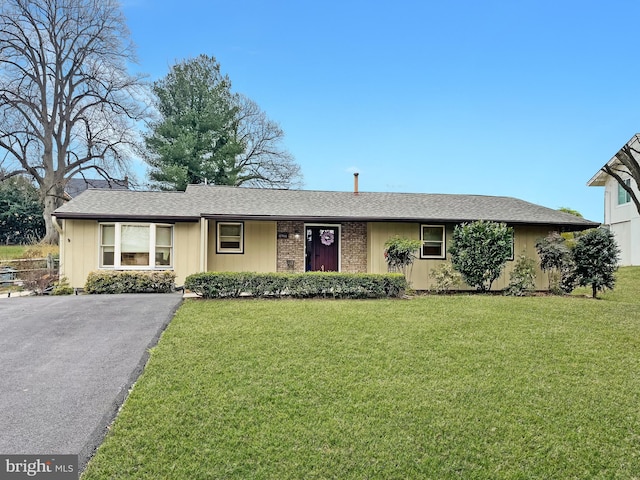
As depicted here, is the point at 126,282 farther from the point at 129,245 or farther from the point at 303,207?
the point at 303,207

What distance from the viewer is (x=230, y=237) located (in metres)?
13.7

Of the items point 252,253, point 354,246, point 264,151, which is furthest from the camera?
point 264,151

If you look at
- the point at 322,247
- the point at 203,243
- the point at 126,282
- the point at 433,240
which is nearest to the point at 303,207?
the point at 322,247

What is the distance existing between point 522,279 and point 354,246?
5.41 m

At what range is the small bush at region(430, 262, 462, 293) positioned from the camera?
12.7 meters

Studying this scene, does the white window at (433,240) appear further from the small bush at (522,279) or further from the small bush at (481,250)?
the small bush at (522,279)

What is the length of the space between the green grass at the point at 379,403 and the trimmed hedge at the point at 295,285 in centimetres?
248

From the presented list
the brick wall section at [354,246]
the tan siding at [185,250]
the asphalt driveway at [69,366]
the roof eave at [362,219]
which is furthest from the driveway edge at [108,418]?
the brick wall section at [354,246]

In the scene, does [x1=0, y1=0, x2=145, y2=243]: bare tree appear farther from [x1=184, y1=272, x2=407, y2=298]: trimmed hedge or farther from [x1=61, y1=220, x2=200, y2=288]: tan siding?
[x1=184, y1=272, x2=407, y2=298]: trimmed hedge

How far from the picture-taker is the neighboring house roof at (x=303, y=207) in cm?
1272

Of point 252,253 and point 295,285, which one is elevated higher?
point 252,253

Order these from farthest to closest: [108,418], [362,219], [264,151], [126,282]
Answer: [264,151], [362,219], [126,282], [108,418]

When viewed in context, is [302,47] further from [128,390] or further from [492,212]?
[128,390]

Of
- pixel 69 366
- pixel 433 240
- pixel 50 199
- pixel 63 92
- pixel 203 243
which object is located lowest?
pixel 69 366
